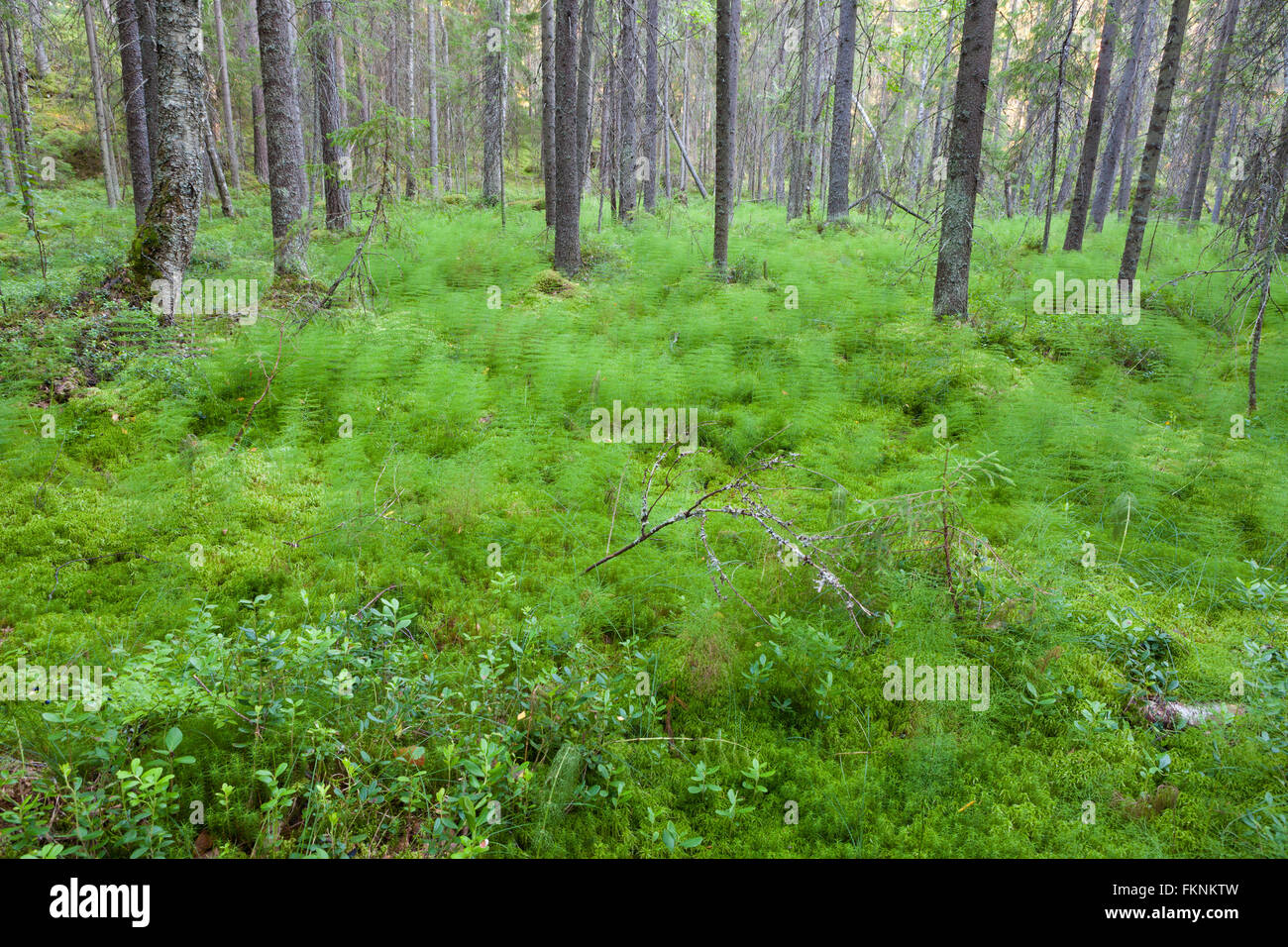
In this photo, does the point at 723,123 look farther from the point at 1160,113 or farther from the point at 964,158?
the point at 1160,113

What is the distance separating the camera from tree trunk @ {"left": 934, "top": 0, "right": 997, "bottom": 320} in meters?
7.62

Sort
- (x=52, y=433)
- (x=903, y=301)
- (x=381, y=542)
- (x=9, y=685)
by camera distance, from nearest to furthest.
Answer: (x=9, y=685) → (x=381, y=542) → (x=52, y=433) → (x=903, y=301)

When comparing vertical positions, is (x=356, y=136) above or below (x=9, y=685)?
above

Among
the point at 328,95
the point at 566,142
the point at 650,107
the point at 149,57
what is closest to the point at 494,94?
the point at 328,95

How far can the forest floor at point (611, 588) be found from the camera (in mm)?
2570

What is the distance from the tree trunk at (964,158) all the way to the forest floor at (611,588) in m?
0.49

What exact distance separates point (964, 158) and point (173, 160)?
9719 millimetres

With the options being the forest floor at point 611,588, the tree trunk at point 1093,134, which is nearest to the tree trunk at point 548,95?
the forest floor at point 611,588

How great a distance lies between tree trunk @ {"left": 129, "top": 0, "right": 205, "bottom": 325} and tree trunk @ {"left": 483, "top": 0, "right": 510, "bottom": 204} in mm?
5237

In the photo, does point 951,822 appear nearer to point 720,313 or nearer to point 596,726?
point 596,726

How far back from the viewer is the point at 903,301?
358 inches

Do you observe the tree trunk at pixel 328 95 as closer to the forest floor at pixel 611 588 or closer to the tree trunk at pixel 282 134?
the tree trunk at pixel 282 134
